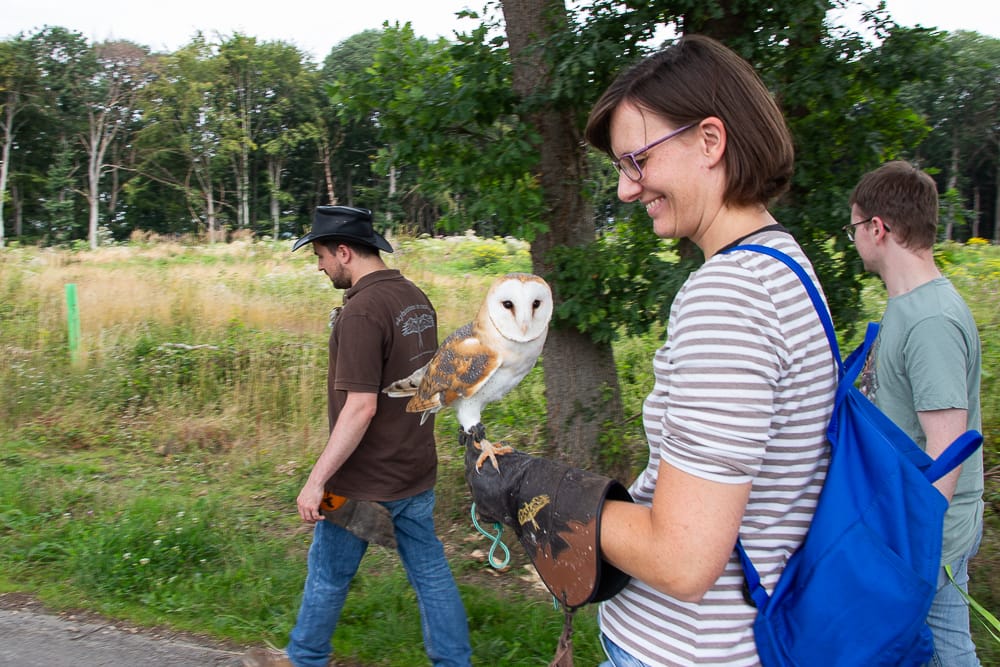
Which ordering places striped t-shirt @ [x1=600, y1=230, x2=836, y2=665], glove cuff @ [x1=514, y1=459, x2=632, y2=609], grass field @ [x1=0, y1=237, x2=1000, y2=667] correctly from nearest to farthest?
1. striped t-shirt @ [x1=600, y1=230, x2=836, y2=665]
2. glove cuff @ [x1=514, y1=459, x2=632, y2=609]
3. grass field @ [x1=0, y1=237, x2=1000, y2=667]

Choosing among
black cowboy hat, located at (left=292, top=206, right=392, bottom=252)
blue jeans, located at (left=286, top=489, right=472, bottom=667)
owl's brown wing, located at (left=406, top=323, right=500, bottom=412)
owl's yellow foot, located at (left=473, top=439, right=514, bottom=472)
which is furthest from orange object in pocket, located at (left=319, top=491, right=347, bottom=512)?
owl's yellow foot, located at (left=473, top=439, right=514, bottom=472)

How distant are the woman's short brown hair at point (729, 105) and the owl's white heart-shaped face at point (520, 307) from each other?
47 cm

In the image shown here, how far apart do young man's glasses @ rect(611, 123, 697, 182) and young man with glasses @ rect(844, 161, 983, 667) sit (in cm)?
140

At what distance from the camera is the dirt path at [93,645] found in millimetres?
3652

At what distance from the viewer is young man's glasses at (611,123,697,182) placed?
1252 millimetres

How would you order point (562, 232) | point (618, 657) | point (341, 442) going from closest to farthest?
point (618, 657) < point (341, 442) < point (562, 232)

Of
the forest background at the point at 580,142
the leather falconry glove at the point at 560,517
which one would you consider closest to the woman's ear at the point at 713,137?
the leather falconry glove at the point at 560,517

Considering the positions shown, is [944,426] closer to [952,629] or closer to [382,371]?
[952,629]

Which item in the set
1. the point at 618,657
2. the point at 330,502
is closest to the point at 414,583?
the point at 330,502

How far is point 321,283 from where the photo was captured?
12.1 meters

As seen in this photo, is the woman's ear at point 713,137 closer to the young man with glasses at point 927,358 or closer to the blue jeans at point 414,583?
Result: the young man with glasses at point 927,358

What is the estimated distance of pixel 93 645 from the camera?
12.4 feet

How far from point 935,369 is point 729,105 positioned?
1424mm

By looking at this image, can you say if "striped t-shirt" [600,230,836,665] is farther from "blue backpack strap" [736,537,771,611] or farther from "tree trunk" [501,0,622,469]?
"tree trunk" [501,0,622,469]
